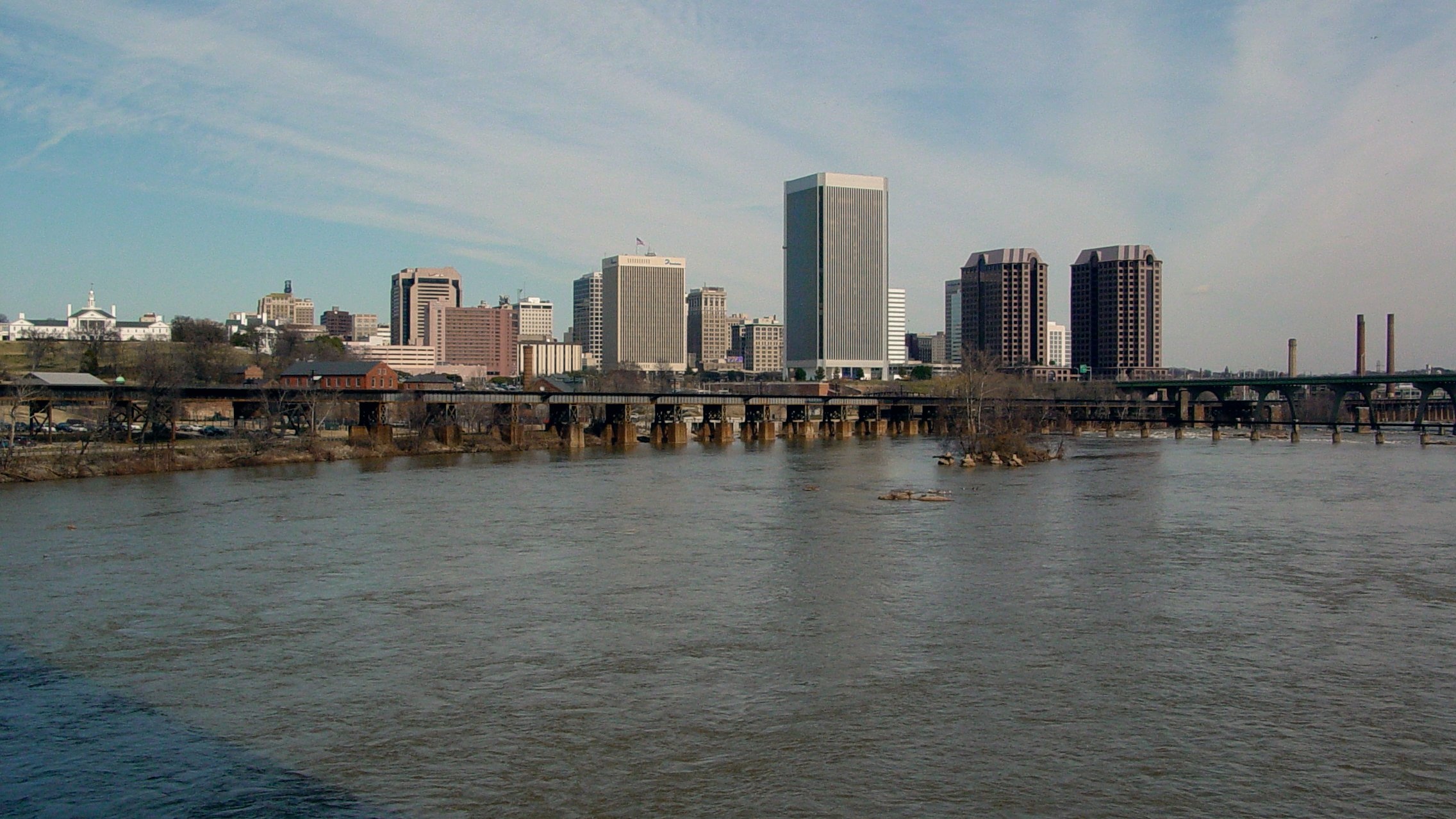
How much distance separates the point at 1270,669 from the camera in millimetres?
19344

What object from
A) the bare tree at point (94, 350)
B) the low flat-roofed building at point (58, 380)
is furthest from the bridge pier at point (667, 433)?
the bare tree at point (94, 350)

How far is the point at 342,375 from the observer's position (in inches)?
3334

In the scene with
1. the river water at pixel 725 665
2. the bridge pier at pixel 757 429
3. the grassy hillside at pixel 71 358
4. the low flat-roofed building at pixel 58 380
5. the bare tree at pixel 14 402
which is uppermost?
the grassy hillside at pixel 71 358

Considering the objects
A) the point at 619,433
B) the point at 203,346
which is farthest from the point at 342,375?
the point at 203,346

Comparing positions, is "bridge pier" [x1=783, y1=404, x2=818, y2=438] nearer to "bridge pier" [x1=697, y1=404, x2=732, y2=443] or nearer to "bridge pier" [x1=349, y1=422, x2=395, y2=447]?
"bridge pier" [x1=697, y1=404, x2=732, y2=443]

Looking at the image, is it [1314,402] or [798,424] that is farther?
[1314,402]

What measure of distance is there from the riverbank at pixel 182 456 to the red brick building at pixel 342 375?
976 cm

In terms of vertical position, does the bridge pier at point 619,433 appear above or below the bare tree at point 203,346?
below

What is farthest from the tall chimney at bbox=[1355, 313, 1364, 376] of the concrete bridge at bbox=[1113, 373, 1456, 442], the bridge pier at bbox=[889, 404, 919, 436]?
the bridge pier at bbox=[889, 404, 919, 436]

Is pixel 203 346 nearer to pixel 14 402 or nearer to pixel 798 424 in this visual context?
pixel 14 402

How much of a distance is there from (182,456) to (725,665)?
50.2 m

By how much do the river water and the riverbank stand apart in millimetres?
14243

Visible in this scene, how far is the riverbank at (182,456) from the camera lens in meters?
52.1

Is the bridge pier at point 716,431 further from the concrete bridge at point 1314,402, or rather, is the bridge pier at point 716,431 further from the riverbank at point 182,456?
the concrete bridge at point 1314,402
